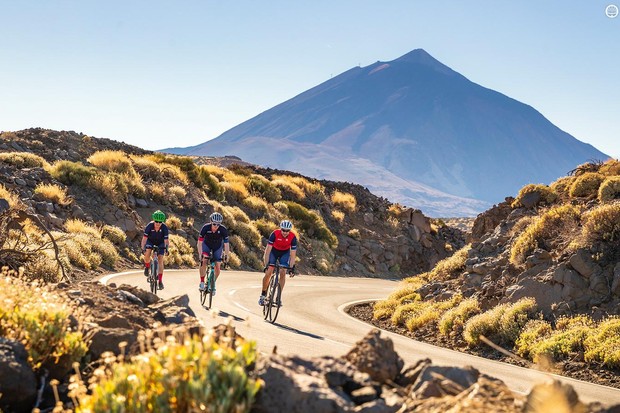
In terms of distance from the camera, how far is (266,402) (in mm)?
4930

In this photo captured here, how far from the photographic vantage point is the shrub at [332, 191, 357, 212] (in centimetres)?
5049

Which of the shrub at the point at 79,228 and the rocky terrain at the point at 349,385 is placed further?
the shrub at the point at 79,228

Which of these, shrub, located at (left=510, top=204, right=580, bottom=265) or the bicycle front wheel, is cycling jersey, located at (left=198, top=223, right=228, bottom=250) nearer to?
the bicycle front wheel

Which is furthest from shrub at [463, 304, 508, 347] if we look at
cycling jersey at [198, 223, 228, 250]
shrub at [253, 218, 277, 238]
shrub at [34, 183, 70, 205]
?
shrub at [253, 218, 277, 238]

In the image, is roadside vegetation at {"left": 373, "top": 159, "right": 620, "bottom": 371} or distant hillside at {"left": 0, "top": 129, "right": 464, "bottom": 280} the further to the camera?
distant hillside at {"left": 0, "top": 129, "right": 464, "bottom": 280}

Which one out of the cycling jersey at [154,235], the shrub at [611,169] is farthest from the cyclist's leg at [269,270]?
the shrub at [611,169]

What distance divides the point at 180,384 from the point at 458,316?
13.3 metres

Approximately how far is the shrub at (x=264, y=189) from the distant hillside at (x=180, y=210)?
0.12 metres

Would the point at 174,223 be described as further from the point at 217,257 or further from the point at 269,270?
the point at 269,270

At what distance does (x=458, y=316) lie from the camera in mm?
17141

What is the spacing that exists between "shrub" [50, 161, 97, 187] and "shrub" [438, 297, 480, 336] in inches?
821

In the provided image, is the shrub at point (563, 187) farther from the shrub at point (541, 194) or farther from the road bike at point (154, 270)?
the road bike at point (154, 270)

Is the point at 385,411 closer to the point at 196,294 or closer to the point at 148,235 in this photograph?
the point at 148,235

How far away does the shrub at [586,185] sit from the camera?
19.7m
